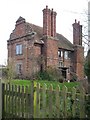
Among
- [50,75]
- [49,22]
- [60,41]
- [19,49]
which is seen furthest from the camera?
[60,41]

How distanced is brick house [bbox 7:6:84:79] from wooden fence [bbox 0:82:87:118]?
2558 cm

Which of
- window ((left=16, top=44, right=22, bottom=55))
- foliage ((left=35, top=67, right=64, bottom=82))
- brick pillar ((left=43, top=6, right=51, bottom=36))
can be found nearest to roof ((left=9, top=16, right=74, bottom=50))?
brick pillar ((left=43, top=6, right=51, bottom=36))

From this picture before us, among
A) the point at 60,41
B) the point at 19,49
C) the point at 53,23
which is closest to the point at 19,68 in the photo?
the point at 19,49

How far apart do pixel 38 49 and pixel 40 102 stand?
95.6 ft

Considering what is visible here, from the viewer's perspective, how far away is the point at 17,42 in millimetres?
37156

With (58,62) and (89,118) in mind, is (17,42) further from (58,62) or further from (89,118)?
(89,118)

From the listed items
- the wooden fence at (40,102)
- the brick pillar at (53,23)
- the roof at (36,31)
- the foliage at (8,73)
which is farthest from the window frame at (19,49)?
the wooden fence at (40,102)

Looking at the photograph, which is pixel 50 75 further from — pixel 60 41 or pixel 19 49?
pixel 60 41

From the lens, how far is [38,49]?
113ft

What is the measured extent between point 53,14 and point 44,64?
7756mm

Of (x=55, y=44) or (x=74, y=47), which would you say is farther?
(x=74, y=47)

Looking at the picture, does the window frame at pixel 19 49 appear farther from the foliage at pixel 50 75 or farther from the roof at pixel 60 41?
the foliage at pixel 50 75

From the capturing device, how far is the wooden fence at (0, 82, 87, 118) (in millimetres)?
4456

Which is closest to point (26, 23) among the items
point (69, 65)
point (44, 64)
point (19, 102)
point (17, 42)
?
point (17, 42)
